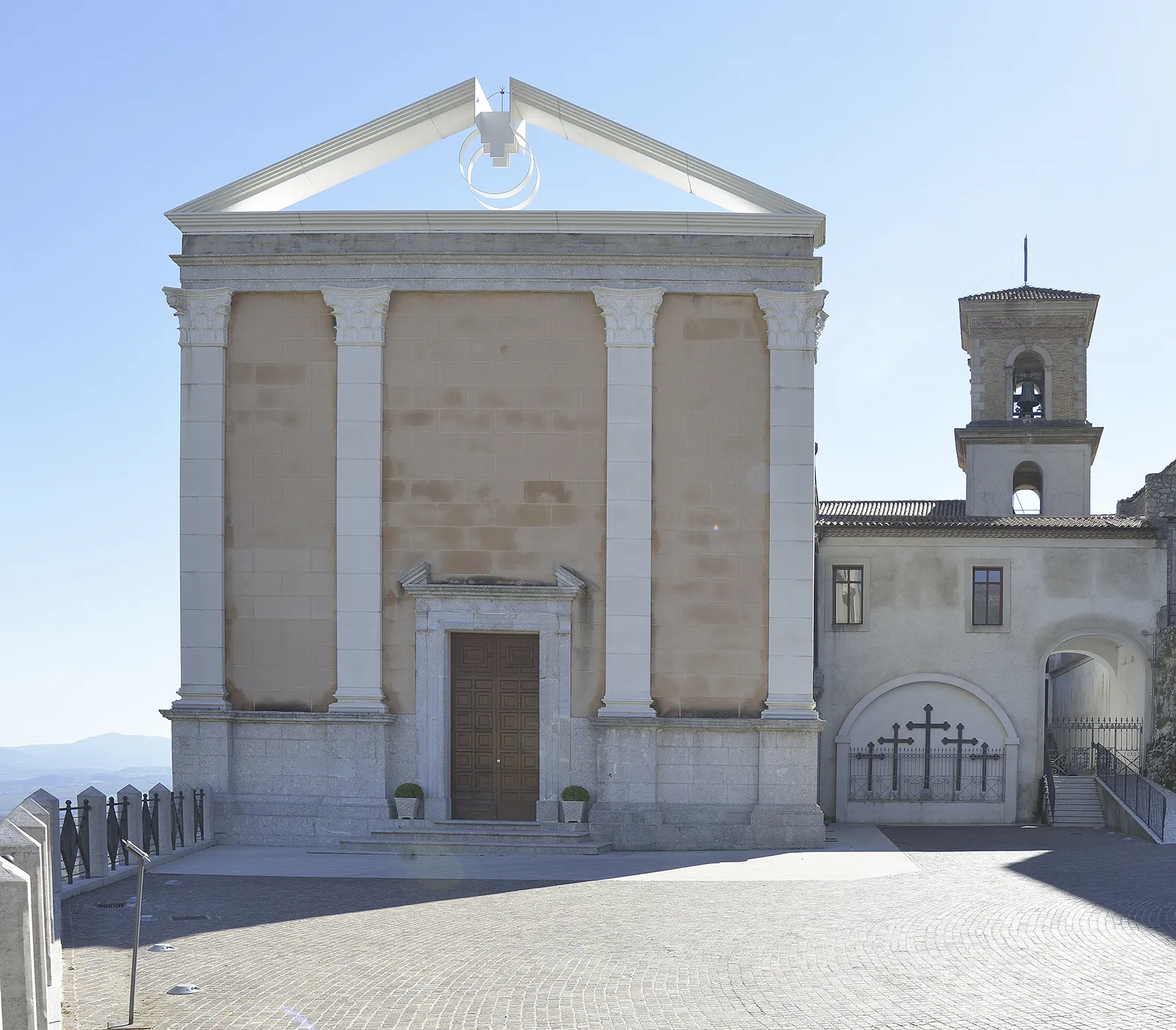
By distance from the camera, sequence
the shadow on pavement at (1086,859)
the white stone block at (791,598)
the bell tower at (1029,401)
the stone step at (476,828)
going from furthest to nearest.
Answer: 1. the bell tower at (1029,401)
2. the white stone block at (791,598)
3. the stone step at (476,828)
4. the shadow on pavement at (1086,859)

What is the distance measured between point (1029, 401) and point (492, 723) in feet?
81.0

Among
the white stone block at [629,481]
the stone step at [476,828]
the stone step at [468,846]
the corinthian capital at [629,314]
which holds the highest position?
the corinthian capital at [629,314]

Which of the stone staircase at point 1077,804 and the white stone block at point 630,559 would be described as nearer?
the white stone block at point 630,559

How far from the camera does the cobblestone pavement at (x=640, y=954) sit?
970 centimetres

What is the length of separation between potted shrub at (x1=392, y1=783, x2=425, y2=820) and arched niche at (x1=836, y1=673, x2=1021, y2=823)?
9.17 meters

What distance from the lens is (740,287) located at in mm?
20391

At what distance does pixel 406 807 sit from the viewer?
19.6 metres

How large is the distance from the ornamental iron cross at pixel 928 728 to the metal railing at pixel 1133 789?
326cm

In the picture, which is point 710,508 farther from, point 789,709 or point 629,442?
point 789,709

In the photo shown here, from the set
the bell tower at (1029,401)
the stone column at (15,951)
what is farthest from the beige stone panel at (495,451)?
the bell tower at (1029,401)

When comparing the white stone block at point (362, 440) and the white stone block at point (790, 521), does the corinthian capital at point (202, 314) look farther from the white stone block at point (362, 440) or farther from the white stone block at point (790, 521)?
the white stone block at point (790, 521)

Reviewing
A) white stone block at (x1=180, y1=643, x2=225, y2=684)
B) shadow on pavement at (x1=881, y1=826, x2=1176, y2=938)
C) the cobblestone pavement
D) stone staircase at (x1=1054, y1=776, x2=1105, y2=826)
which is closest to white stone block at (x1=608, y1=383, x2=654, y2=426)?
white stone block at (x1=180, y1=643, x2=225, y2=684)

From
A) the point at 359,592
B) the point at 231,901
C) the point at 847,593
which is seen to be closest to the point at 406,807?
the point at 359,592

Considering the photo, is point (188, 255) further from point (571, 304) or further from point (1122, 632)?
point (1122, 632)
